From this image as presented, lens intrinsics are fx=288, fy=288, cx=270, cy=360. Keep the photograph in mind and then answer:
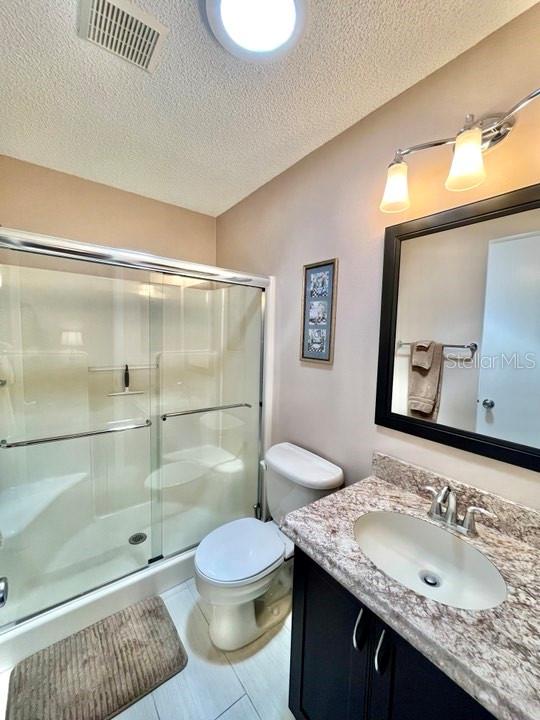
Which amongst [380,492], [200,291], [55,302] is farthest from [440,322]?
[55,302]

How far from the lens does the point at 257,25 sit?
0.90 m

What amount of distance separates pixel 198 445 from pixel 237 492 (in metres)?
0.44

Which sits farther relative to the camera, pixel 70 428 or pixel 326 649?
pixel 70 428

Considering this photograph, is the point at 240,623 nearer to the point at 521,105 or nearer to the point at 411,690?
the point at 411,690

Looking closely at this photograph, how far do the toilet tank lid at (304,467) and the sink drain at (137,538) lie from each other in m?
0.95

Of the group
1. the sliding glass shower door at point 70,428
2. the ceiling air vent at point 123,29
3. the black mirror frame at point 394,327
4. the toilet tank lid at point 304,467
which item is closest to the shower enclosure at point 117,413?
the sliding glass shower door at point 70,428

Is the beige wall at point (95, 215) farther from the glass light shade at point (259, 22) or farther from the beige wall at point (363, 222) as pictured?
the glass light shade at point (259, 22)

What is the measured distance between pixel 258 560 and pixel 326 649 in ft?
1.58

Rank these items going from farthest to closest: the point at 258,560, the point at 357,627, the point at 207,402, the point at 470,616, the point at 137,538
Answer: the point at 207,402
the point at 137,538
the point at 258,560
the point at 357,627
the point at 470,616

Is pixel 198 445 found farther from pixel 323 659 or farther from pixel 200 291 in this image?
pixel 323 659

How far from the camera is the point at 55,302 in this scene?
1.77 m

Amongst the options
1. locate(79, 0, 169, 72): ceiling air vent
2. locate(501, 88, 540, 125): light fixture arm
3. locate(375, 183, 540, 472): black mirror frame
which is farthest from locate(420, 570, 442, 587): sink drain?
locate(79, 0, 169, 72): ceiling air vent

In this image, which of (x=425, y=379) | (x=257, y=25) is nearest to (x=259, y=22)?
(x=257, y=25)

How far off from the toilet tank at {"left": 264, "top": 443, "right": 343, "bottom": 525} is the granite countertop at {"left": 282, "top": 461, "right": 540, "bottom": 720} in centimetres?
36
